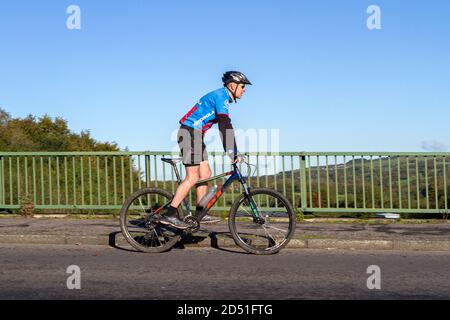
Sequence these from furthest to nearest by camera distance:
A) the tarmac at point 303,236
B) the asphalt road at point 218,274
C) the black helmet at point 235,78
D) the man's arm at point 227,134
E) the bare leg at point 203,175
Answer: the tarmac at point 303,236 → the bare leg at point 203,175 → the black helmet at point 235,78 → the man's arm at point 227,134 → the asphalt road at point 218,274

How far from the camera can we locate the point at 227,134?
24.2ft

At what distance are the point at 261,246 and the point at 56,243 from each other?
2858 millimetres

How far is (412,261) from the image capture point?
730 centimetres

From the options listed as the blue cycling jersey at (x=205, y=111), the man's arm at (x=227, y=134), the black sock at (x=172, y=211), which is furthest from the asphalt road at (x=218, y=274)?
the blue cycling jersey at (x=205, y=111)

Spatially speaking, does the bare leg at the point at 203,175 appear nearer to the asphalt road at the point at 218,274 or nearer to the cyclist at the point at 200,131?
the cyclist at the point at 200,131

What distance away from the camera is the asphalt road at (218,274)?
5426 mm

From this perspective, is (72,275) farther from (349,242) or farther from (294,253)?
(349,242)

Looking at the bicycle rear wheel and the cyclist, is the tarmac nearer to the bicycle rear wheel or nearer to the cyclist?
the bicycle rear wheel

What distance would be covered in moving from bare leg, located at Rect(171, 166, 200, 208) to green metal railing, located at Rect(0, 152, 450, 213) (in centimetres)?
300

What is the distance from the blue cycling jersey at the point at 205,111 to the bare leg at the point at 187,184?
0.51m

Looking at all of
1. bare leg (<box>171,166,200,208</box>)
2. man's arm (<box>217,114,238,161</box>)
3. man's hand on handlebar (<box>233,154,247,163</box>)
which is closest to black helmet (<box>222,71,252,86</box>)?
man's arm (<box>217,114,238,161</box>)

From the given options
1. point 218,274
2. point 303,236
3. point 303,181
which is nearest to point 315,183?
point 303,181

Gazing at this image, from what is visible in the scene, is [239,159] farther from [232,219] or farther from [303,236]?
[303,236]

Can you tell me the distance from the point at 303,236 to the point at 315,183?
9.28 feet
